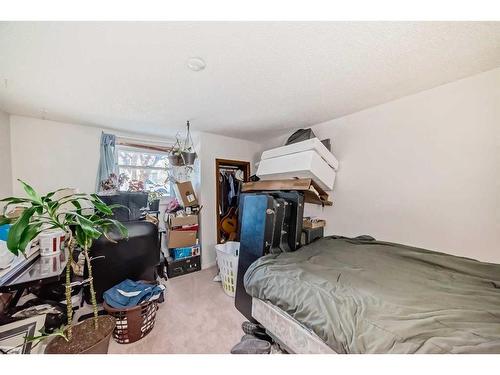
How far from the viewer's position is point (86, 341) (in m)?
1.07

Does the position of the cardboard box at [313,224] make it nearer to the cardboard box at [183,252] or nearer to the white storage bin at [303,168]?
the white storage bin at [303,168]

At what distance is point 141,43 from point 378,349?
6.54 ft

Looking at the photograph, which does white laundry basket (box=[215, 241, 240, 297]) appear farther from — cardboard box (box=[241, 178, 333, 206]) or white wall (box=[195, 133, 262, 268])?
cardboard box (box=[241, 178, 333, 206])

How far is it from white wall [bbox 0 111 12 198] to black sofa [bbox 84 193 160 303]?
0.94 m

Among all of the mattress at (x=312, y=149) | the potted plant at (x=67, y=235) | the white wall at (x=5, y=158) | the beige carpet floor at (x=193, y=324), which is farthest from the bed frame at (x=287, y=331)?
the white wall at (x=5, y=158)

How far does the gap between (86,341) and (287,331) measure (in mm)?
1213

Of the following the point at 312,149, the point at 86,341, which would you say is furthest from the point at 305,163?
the point at 86,341

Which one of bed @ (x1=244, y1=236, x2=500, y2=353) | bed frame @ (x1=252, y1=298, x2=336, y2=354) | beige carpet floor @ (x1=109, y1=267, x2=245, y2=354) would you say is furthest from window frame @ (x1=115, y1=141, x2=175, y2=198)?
bed frame @ (x1=252, y1=298, x2=336, y2=354)

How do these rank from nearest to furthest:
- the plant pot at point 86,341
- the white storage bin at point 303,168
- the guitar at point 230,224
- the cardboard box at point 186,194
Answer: the plant pot at point 86,341
the white storage bin at point 303,168
the cardboard box at point 186,194
the guitar at point 230,224

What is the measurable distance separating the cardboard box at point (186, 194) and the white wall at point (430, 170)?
2126mm

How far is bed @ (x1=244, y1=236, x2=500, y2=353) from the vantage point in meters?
0.82

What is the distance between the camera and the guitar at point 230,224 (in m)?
3.40
